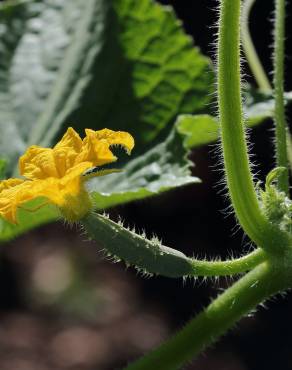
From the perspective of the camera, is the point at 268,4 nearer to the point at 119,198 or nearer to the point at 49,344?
the point at 49,344

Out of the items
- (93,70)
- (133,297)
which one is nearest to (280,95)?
(93,70)

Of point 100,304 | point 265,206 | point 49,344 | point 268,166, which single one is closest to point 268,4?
point 268,166

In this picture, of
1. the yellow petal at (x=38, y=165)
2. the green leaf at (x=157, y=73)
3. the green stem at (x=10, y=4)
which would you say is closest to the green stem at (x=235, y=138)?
the yellow petal at (x=38, y=165)

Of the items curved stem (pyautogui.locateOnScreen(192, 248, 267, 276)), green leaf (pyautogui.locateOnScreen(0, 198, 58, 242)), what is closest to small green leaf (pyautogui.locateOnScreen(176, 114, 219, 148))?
green leaf (pyautogui.locateOnScreen(0, 198, 58, 242))

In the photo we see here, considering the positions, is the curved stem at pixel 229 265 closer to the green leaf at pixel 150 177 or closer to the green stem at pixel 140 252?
the green stem at pixel 140 252

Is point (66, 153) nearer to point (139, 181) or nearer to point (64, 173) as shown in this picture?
point (64, 173)
